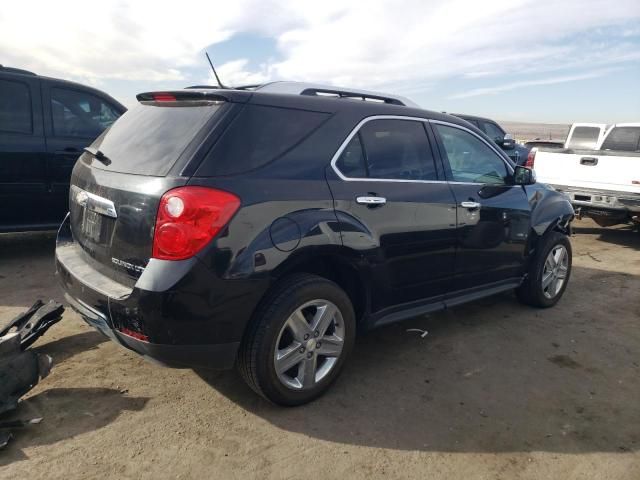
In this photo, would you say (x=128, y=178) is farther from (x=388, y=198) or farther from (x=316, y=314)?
(x=388, y=198)

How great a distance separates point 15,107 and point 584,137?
11865 millimetres

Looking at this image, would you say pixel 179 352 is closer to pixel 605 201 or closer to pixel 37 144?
pixel 37 144

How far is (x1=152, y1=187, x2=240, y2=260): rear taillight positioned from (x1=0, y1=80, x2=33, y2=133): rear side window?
12.2ft

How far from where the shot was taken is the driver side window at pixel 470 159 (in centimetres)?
382

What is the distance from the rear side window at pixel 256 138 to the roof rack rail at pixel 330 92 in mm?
484

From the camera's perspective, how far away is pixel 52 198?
17.9ft

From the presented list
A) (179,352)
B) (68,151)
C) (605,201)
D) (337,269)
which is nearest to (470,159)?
(337,269)

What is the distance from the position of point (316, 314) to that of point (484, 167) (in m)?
2.11

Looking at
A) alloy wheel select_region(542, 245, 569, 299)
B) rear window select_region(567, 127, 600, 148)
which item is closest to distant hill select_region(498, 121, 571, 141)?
rear window select_region(567, 127, 600, 148)

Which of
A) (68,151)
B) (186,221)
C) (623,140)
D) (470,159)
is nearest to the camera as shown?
(186,221)

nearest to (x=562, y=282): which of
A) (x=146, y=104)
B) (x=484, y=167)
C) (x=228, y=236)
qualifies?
(x=484, y=167)

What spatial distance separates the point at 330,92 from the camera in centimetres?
358

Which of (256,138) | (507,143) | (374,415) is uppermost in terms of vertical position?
(256,138)

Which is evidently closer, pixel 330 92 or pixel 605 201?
pixel 330 92
